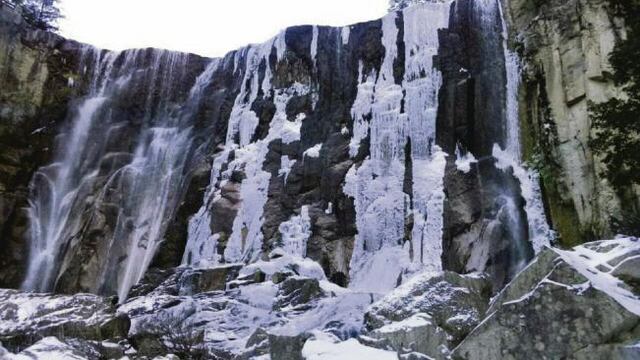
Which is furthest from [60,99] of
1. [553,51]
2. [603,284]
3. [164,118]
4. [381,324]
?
[603,284]

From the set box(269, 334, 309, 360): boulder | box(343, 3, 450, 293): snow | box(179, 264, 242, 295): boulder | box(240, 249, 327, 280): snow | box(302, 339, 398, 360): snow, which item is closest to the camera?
box(302, 339, 398, 360): snow

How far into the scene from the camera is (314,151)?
23234mm

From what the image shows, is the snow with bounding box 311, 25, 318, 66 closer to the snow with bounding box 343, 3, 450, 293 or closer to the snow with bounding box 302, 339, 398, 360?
the snow with bounding box 343, 3, 450, 293

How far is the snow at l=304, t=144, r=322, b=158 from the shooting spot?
2311cm

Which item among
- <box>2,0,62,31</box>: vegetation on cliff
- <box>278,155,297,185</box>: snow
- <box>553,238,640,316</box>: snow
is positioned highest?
<box>2,0,62,31</box>: vegetation on cliff

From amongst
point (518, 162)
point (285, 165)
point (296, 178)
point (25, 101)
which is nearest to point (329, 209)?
point (296, 178)

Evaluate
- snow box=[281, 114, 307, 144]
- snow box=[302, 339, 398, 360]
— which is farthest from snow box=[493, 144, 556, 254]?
snow box=[302, 339, 398, 360]

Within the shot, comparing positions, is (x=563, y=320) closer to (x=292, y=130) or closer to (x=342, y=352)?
(x=342, y=352)

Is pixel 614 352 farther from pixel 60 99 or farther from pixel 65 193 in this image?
pixel 60 99

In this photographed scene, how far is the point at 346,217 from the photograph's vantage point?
21109mm

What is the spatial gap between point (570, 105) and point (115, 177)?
53.6ft

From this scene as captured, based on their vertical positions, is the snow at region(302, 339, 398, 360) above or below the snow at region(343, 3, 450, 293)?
below

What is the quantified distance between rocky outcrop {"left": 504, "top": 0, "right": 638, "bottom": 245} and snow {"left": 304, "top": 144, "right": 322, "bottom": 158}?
676 centimetres

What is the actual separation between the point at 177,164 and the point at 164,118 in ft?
9.75
